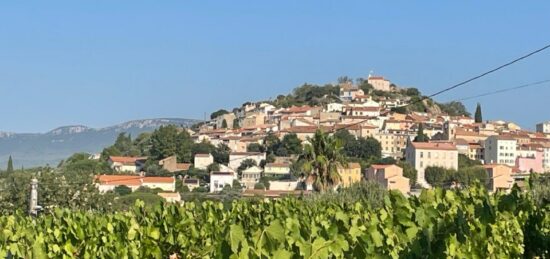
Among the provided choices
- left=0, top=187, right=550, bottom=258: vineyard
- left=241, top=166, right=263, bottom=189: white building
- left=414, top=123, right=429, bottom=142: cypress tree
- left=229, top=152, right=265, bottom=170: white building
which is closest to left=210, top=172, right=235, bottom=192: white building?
left=241, top=166, right=263, bottom=189: white building

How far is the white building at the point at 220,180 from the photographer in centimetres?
11453

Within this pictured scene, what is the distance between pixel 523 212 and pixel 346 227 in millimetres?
2001

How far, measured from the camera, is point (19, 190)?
36969 mm

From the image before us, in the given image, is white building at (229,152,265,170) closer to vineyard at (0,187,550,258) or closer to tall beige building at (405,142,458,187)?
tall beige building at (405,142,458,187)

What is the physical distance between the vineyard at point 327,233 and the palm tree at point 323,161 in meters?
29.7

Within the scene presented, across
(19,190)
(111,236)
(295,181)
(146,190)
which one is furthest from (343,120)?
(111,236)

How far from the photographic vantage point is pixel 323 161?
4219cm

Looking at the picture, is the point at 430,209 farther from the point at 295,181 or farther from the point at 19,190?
the point at 295,181

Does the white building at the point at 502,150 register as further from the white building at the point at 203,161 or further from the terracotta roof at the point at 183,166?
the terracotta roof at the point at 183,166

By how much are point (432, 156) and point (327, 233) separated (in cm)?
11841

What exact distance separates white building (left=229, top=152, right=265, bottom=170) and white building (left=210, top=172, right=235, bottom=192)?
13.3 metres

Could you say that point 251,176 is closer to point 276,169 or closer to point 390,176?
point 276,169

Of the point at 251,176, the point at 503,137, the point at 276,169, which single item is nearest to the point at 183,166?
the point at 251,176

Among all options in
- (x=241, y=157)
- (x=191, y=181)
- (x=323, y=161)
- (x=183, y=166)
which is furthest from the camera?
(x=241, y=157)
